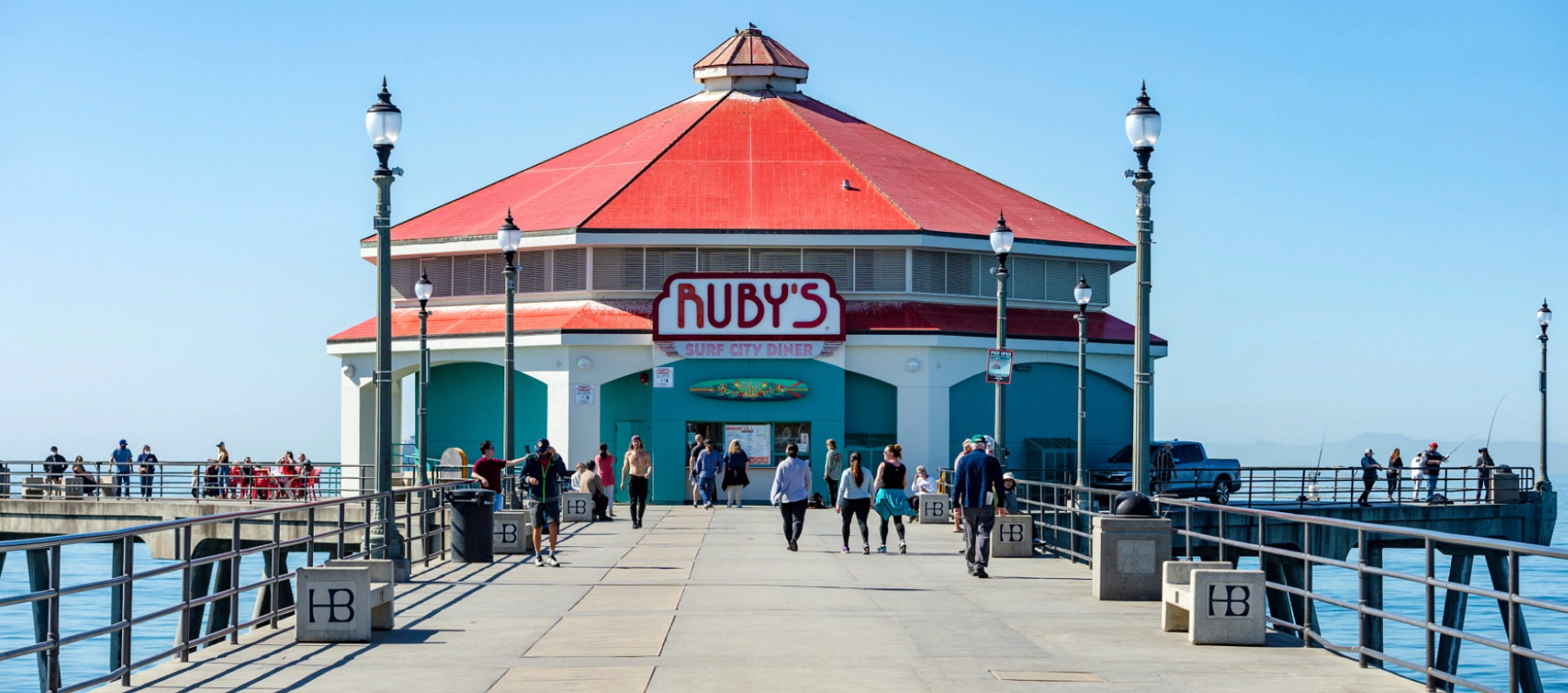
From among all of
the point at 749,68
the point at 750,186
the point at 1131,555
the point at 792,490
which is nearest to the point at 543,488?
the point at 792,490

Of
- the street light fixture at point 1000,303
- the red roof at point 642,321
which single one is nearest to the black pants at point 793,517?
the street light fixture at point 1000,303

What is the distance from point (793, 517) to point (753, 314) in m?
17.1

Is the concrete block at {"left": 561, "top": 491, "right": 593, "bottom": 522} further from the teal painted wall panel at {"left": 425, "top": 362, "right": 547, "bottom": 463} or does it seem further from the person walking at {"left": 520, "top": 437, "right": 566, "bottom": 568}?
the teal painted wall panel at {"left": 425, "top": 362, "right": 547, "bottom": 463}

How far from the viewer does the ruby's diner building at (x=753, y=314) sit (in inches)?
1640

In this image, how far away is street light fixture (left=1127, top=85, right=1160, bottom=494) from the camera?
1725 centimetres

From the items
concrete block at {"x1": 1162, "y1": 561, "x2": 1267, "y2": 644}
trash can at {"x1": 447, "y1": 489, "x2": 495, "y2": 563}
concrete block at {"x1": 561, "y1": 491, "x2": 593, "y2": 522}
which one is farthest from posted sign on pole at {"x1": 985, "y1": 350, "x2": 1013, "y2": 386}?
concrete block at {"x1": 1162, "y1": 561, "x2": 1267, "y2": 644}

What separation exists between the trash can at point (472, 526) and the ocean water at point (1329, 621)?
23843 mm

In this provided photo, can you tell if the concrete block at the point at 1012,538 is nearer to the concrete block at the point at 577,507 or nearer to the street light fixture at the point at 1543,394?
the concrete block at the point at 577,507

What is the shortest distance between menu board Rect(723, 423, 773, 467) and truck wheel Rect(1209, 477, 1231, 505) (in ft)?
38.7

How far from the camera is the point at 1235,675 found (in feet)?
37.9

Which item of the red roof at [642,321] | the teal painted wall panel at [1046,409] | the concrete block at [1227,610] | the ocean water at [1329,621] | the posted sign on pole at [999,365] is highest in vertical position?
the red roof at [642,321]

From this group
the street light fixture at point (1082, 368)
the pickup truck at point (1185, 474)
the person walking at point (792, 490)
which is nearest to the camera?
the person walking at point (792, 490)

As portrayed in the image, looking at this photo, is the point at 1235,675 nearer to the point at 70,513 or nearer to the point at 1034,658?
the point at 1034,658

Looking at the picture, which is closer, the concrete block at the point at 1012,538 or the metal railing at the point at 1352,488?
the concrete block at the point at 1012,538
